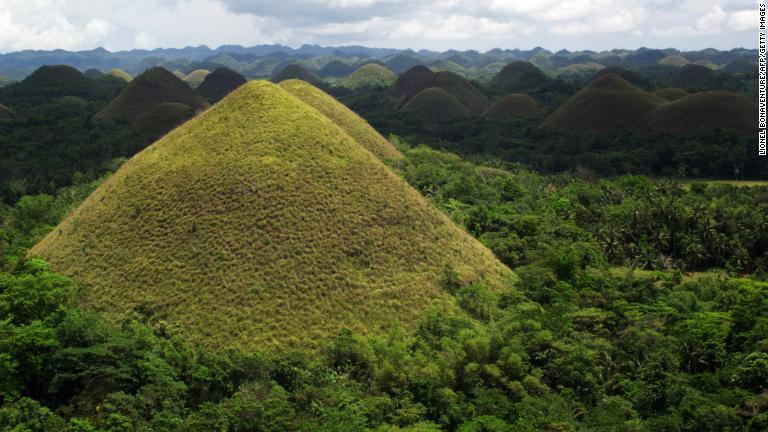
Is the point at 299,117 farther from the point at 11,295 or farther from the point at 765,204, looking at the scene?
the point at 765,204

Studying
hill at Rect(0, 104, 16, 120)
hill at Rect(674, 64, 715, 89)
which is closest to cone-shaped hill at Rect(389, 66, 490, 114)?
hill at Rect(674, 64, 715, 89)

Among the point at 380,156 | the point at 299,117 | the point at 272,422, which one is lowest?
the point at 272,422

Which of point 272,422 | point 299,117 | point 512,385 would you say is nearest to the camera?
point 272,422

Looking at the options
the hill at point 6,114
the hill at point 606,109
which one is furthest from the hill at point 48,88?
the hill at point 606,109

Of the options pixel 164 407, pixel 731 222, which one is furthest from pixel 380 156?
pixel 164 407

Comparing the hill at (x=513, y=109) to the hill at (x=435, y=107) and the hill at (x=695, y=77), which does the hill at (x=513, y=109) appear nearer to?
the hill at (x=435, y=107)
